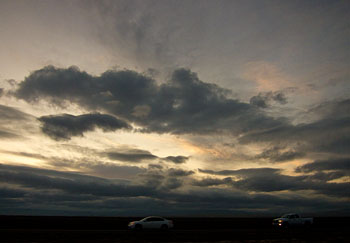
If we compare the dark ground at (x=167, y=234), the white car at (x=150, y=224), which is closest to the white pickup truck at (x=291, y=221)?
the dark ground at (x=167, y=234)

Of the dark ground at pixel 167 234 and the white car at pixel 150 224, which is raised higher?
the white car at pixel 150 224

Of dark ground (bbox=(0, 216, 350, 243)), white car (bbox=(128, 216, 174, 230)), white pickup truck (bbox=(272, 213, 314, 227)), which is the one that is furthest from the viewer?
white pickup truck (bbox=(272, 213, 314, 227))

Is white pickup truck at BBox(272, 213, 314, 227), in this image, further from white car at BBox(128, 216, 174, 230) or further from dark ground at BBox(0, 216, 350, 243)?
white car at BBox(128, 216, 174, 230)

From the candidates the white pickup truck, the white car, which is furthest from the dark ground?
the white pickup truck

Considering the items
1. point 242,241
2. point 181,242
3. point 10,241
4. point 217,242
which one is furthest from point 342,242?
point 10,241

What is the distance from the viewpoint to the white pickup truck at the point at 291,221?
42750mm

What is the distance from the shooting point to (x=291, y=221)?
43.2 meters

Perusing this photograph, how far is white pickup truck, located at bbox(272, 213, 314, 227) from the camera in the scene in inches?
1683

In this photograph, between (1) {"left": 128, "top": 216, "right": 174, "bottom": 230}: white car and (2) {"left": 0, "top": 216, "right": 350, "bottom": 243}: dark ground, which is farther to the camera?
(1) {"left": 128, "top": 216, "right": 174, "bottom": 230}: white car

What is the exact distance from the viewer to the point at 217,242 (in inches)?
949

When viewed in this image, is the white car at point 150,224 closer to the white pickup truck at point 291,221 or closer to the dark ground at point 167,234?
the dark ground at point 167,234

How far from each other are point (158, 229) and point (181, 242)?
12.5 meters

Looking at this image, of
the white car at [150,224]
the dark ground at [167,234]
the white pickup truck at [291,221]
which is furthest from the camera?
the white pickup truck at [291,221]

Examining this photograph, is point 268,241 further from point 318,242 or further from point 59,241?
point 59,241
